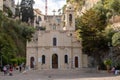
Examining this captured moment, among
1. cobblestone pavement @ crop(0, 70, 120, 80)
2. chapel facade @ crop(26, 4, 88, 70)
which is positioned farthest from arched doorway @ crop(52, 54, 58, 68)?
cobblestone pavement @ crop(0, 70, 120, 80)

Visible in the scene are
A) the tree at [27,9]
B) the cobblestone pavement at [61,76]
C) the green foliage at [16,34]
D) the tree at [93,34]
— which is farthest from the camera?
the tree at [27,9]

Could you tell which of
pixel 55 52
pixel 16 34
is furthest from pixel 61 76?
pixel 16 34

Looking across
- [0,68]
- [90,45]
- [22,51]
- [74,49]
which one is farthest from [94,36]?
[22,51]

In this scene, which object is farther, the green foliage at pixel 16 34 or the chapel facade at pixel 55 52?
the green foliage at pixel 16 34

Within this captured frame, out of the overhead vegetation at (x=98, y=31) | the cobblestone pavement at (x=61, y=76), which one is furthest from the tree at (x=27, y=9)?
the cobblestone pavement at (x=61, y=76)

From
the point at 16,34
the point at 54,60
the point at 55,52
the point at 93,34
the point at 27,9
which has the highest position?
the point at 27,9

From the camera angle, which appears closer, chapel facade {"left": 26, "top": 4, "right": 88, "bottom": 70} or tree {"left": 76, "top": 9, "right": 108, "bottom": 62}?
tree {"left": 76, "top": 9, "right": 108, "bottom": 62}

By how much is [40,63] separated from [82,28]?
1063 cm

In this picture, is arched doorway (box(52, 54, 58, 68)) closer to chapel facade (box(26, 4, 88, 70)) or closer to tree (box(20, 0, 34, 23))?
chapel facade (box(26, 4, 88, 70))

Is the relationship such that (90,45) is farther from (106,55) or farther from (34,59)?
(34,59)

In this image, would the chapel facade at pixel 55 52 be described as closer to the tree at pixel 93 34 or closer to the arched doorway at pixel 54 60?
the arched doorway at pixel 54 60

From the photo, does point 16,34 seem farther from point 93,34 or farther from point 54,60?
point 93,34

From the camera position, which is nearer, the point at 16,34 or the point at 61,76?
the point at 61,76

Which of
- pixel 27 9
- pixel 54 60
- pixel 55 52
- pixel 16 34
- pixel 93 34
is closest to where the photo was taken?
pixel 93 34
